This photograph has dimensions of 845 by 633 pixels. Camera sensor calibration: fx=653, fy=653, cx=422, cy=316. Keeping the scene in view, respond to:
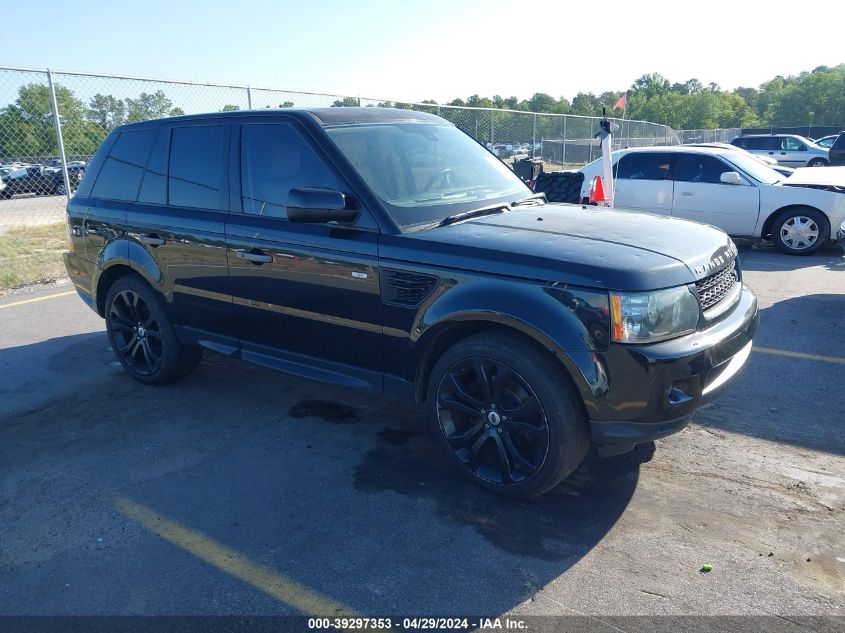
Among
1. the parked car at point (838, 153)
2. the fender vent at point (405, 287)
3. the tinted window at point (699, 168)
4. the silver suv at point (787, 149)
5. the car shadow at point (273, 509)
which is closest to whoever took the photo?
the car shadow at point (273, 509)

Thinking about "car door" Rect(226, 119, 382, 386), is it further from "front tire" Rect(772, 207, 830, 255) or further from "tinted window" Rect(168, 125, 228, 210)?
"front tire" Rect(772, 207, 830, 255)

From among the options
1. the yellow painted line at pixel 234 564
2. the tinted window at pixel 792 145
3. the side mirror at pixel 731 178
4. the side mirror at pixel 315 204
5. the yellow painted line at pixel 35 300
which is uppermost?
the tinted window at pixel 792 145

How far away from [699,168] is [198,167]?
8375mm

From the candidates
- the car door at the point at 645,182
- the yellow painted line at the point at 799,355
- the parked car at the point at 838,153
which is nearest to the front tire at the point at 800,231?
the car door at the point at 645,182

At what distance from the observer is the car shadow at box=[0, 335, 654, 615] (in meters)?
2.80

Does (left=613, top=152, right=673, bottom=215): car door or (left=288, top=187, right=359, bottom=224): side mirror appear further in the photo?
(left=613, top=152, right=673, bottom=215): car door

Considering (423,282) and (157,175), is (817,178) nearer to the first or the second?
(423,282)

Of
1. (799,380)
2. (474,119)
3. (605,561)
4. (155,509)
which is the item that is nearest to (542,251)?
(605,561)

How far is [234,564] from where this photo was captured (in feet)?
9.77

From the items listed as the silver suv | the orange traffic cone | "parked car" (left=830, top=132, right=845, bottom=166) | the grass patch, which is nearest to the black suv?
the orange traffic cone

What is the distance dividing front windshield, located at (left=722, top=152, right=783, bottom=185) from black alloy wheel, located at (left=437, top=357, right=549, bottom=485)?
8.47 metres

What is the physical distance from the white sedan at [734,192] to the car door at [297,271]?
7.06m

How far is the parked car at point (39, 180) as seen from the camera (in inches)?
449

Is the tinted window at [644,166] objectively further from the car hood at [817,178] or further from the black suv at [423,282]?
the black suv at [423,282]
